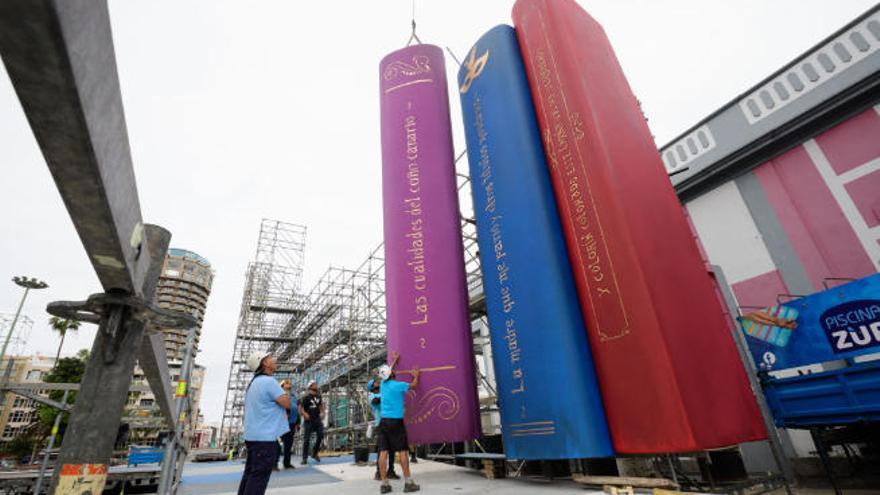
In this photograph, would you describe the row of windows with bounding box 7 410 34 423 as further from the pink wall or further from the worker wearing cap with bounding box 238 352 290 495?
the pink wall

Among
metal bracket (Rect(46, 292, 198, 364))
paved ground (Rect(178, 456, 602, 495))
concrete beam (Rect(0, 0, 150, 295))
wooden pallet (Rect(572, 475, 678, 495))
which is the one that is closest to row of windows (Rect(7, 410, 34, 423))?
paved ground (Rect(178, 456, 602, 495))

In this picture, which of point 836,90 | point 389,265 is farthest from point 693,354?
point 836,90

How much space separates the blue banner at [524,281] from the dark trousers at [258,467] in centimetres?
302

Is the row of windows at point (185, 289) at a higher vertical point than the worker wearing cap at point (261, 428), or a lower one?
higher

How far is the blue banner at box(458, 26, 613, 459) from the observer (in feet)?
14.8

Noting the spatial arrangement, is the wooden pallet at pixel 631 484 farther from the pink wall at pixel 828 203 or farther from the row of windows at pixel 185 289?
the row of windows at pixel 185 289

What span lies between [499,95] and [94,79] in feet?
19.4

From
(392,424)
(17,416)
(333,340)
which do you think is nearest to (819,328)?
(392,424)

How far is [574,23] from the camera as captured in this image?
5.91 metres

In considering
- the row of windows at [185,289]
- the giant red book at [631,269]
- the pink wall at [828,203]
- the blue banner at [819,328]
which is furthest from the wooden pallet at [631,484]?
the row of windows at [185,289]

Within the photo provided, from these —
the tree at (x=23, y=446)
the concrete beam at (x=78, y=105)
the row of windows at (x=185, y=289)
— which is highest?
the row of windows at (x=185, y=289)

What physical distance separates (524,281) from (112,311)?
4337mm

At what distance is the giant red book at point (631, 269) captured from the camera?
3.93m

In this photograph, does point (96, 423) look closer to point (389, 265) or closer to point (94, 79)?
point (94, 79)
